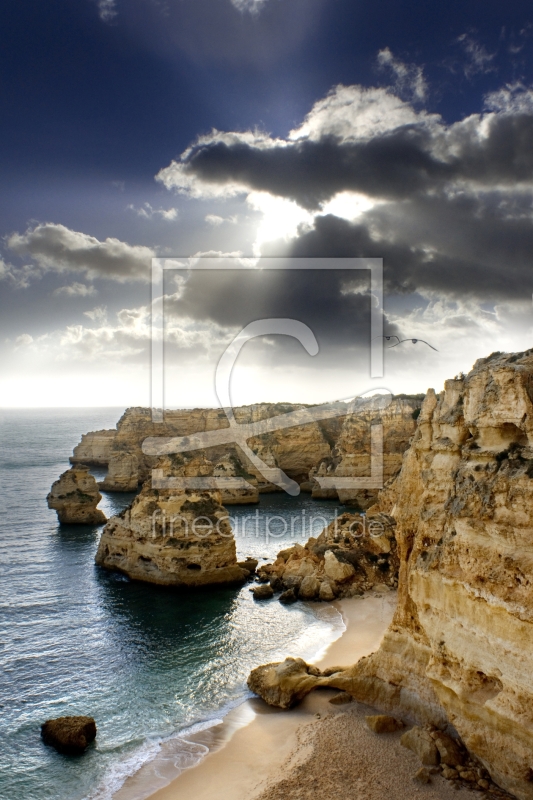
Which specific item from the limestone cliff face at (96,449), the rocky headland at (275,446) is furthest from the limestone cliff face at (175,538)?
the limestone cliff face at (96,449)

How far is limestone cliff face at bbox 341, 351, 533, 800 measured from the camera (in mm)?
8766

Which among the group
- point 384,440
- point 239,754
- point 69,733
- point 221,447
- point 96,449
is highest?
point 384,440

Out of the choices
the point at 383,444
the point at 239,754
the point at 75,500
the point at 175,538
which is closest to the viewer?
the point at 239,754

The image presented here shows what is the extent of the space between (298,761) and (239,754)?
78.6 inches

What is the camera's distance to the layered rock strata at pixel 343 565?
81.0 feet

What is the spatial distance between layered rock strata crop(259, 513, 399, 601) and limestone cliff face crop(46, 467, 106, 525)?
62.8 ft

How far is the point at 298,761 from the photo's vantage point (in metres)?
11.9

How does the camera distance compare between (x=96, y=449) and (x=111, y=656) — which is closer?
(x=111, y=656)

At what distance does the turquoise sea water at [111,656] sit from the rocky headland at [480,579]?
744 cm

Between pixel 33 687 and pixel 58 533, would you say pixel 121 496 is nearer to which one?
pixel 58 533

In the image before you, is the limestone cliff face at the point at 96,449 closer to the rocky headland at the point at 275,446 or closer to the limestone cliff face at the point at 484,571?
the rocky headland at the point at 275,446

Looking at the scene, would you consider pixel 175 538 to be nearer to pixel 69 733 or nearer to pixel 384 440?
pixel 69 733

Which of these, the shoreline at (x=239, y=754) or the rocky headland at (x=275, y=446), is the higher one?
the rocky headland at (x=275, y=446)

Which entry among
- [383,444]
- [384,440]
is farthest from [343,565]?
[384,440]
